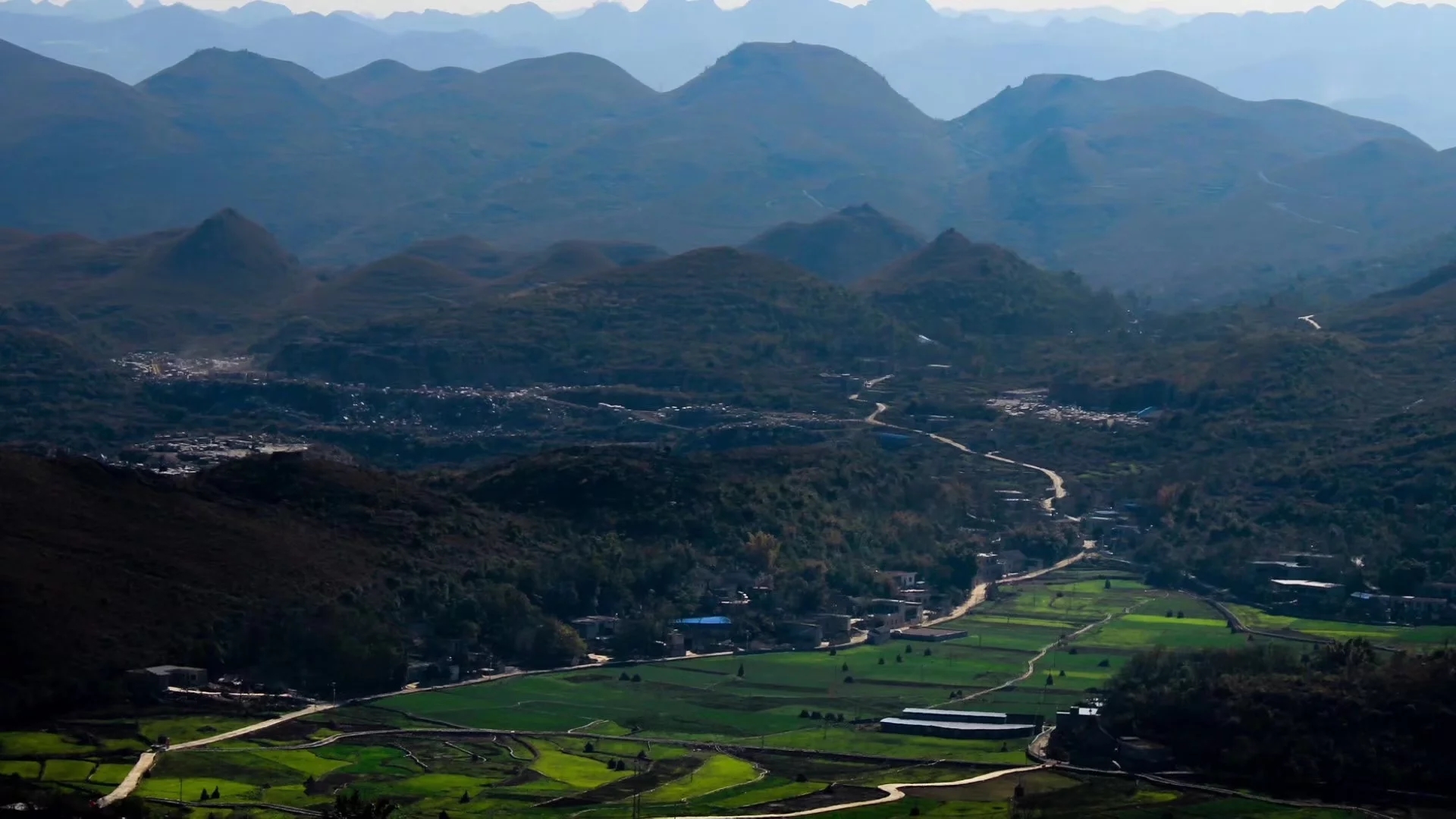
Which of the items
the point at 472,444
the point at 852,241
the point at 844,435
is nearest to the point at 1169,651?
the point at 844,435

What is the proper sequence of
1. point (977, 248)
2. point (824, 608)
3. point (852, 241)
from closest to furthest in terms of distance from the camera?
point (824, 608) → point (977, 248) → point (852, 241)

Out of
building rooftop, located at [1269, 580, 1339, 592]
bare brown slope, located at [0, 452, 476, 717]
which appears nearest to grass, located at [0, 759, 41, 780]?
bare brown slope, located at [0, 452, 476, 717]

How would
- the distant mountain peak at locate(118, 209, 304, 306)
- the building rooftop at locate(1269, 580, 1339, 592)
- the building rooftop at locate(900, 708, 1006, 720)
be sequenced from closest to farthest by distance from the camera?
the building rooftop at locate(900, 708, 1006, 720) → the building rooftop at locate(1269, 580, 1339, 592) → the distant mountain peak at locate(118, 209, 304, 306)

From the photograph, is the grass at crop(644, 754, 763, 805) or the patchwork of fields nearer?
the patchwork of fields

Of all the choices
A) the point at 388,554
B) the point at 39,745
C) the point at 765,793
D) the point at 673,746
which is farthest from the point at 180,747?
the point at 388,554

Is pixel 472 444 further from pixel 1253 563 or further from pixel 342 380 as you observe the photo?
pixel 1253 563

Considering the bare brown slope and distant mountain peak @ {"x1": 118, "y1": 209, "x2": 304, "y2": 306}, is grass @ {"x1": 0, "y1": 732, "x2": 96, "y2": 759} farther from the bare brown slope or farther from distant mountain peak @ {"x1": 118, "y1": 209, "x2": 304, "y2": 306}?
distant mountain peak @ {"x1": 118, "y1": 209, "x2": 304, "y2": 306}
